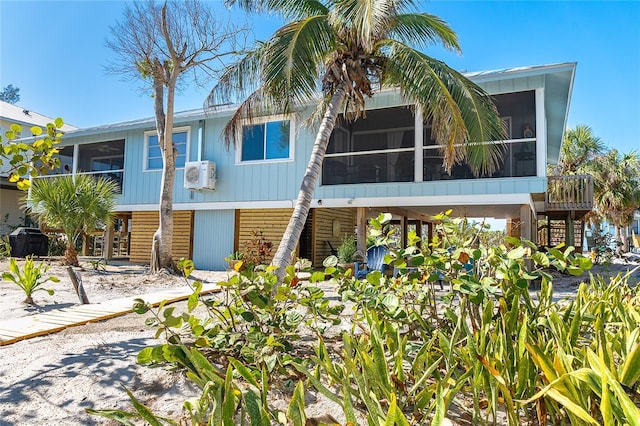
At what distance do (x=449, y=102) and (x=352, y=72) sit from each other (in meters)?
1.82

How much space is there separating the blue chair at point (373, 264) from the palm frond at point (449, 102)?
2.08 meters

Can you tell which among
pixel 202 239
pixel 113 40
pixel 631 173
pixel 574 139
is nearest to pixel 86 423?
pixel 202 239

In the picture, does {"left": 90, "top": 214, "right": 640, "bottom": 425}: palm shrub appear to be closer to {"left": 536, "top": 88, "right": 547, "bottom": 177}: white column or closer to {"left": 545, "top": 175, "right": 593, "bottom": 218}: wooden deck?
{"left": 536, "top": 88, "right": 547, "bottom": 177}: white column

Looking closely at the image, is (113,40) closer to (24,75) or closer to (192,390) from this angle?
(24,75)

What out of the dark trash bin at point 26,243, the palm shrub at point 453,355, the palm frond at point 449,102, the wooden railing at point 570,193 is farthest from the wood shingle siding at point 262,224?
the palm shrub at point 453,355

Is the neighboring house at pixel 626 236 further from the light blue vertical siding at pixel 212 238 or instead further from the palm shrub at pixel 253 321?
the palm shrub at pixel 253 321

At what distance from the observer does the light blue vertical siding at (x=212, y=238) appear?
12094 mm

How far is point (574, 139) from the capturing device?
2033cm

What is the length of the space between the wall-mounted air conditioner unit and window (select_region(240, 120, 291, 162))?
3.18ft

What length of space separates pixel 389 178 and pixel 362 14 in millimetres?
→ 4917

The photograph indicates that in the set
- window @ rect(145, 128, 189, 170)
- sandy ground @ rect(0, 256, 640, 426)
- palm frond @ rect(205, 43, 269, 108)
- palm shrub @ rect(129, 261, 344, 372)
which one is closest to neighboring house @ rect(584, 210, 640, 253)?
palm frond @ rect(205, 43, 269, 108)

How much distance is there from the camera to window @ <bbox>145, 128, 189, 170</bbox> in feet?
42.3

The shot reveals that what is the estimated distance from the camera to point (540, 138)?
8.37 m

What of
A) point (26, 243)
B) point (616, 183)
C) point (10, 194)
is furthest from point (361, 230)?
point (10, 194)
